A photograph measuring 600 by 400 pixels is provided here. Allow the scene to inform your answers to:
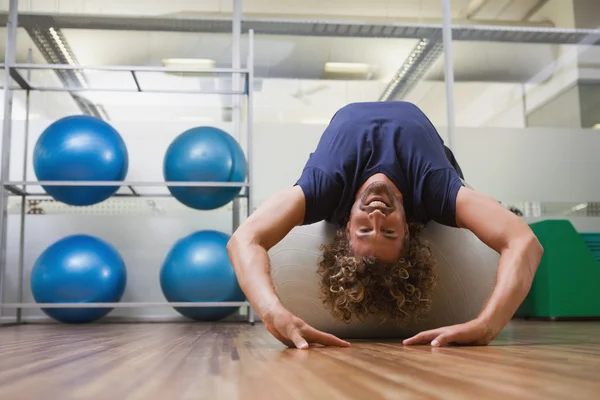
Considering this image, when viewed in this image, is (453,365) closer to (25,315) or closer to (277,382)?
(277,382)

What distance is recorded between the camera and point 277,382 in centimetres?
86

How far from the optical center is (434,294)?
5.99ft

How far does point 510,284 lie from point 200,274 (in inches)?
70.5

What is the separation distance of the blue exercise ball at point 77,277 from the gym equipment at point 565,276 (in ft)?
7.44

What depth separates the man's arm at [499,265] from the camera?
4.75ft

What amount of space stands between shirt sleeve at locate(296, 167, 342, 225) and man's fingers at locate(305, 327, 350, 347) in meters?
0.42

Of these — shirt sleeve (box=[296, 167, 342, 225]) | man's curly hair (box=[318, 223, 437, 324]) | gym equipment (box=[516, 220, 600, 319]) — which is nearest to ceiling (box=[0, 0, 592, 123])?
gym equipment (box=[516, 220, 600, 319])

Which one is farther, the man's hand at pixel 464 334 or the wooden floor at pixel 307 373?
the man's hand at pixel 464 334

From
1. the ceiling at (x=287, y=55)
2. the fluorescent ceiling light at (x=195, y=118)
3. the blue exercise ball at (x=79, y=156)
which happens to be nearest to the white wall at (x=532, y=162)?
the ceiling at (x=287, y=55)

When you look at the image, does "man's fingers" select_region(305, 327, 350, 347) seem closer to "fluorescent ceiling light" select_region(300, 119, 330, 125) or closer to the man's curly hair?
the man's curly hair

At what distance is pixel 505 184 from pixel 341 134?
8.29 feet

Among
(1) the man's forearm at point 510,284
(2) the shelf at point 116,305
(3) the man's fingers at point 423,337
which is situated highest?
(1) the man's forearm at point 510,284

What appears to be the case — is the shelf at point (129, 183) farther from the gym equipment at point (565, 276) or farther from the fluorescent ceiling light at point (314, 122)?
the gym equipment at point (565, 276)

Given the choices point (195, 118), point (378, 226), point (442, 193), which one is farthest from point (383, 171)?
point (195, 118)
